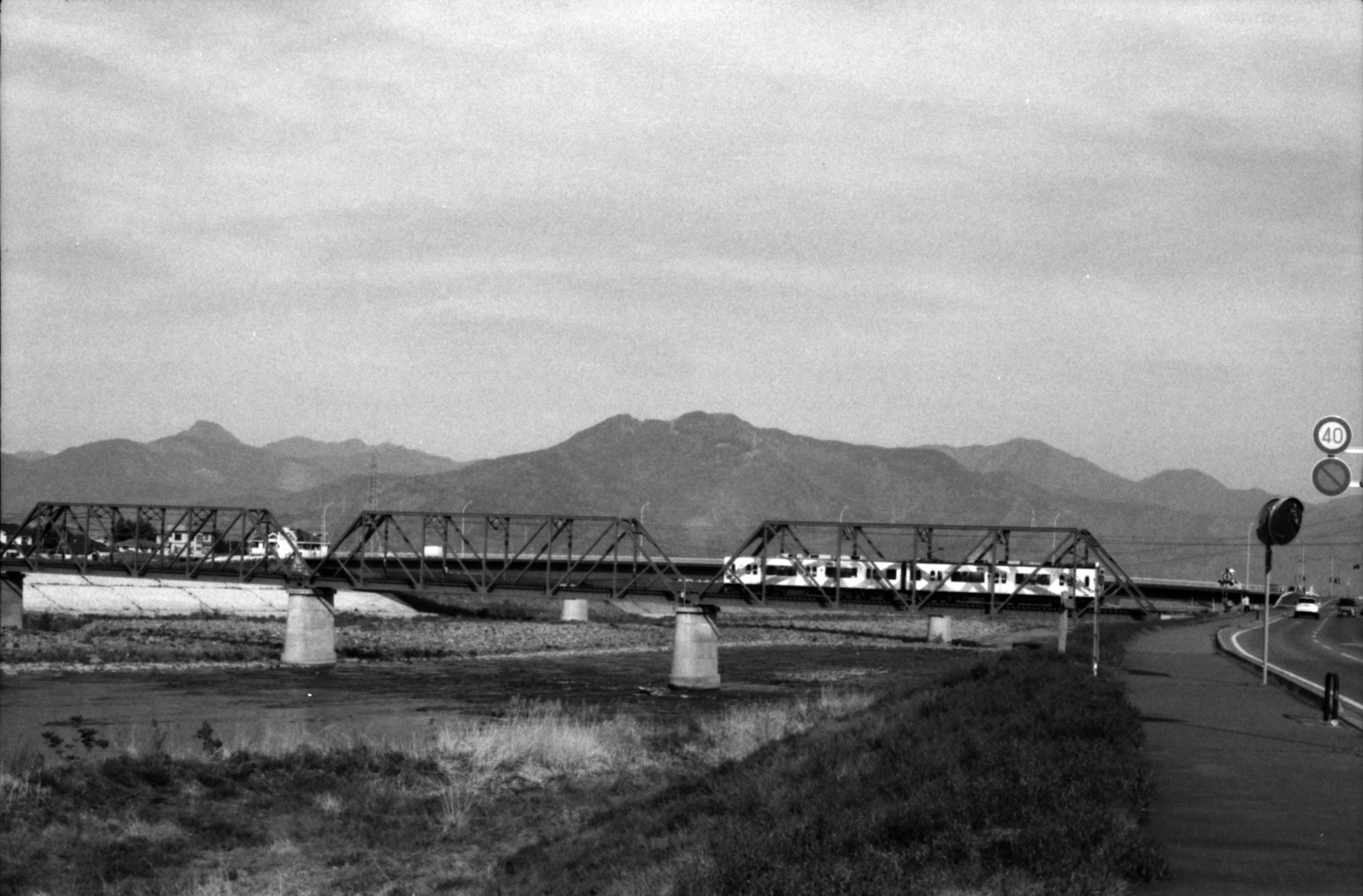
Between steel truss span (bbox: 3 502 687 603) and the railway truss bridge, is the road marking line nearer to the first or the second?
the railway truss bridge

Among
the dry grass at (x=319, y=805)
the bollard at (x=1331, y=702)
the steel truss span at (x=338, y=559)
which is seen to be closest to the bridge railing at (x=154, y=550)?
the steel truss span at (x=338, y=559)

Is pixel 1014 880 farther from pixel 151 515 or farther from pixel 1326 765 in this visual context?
pixel 151 515

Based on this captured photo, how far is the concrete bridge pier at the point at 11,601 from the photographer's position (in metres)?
100

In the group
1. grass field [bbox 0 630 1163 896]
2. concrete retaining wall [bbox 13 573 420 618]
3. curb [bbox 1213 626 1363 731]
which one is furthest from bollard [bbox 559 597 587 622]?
grass field [bbox 0 630 1163 896]

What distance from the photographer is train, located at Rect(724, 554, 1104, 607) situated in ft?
277

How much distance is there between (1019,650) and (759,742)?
22970mm

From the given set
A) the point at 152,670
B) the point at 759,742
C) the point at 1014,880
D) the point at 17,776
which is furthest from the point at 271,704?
the point at 1014,880

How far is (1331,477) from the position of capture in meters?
25.1

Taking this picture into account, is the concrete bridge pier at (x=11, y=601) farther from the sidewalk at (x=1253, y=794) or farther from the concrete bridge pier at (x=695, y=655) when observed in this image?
the sidewalk at (x=1253, y=794)

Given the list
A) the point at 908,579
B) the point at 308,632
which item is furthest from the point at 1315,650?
the point at 908,579

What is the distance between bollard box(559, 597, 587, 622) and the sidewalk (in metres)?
107

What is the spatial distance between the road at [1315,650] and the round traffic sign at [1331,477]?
8865 millimetres

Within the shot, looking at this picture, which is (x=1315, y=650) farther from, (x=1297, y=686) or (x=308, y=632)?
(x=308, y=632)

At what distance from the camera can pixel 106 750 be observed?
3666cm
